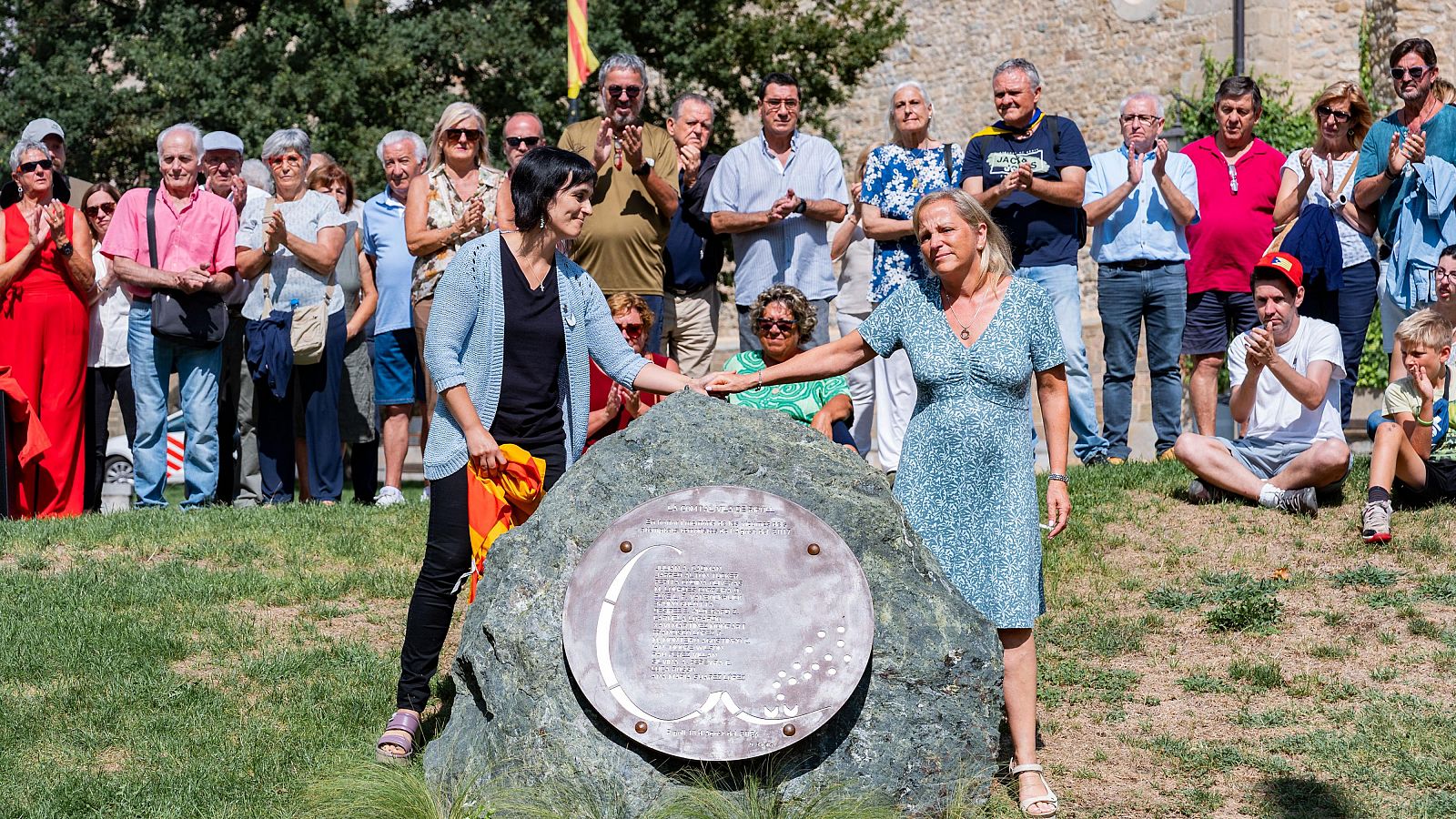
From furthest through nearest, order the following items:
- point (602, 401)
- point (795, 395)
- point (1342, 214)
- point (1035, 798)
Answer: point (1342, 214) < point (795, 395) < point (602, 401) < point (1035, 798)

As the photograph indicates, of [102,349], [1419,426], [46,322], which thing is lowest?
[1419,426]

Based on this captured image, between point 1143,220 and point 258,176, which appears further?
point 258,176

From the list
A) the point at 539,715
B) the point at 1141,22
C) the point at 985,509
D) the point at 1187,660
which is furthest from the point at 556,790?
the point at 1141,22

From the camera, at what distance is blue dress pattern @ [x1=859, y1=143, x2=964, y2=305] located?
27.9ft

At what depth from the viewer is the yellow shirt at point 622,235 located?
8.20 metres

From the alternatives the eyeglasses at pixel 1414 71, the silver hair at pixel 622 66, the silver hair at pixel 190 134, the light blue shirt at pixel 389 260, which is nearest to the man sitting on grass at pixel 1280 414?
the eyeglasses at pixel 1414 71

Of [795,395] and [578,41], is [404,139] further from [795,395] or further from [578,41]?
[578,41]

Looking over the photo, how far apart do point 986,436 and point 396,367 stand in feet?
16.1

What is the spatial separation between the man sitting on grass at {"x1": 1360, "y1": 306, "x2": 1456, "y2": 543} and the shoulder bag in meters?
5.78

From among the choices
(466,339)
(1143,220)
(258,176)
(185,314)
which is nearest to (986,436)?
(466,339)

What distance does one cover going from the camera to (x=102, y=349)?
9.80 meters

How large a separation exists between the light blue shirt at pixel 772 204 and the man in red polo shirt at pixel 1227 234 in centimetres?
236

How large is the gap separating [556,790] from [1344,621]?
12.7ft

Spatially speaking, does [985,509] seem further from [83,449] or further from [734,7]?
[734,7]
